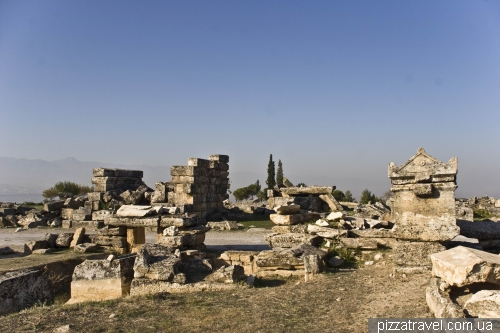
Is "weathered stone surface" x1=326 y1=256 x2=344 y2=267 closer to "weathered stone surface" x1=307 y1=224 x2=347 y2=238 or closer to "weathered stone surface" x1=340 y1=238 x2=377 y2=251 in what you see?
"weathered stone surface" x1=340 y1=238 x2=377 y2=251

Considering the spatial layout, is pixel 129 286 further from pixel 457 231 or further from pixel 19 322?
pixel 457 231

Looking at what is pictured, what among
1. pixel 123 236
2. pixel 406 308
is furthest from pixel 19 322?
pixel 123 236

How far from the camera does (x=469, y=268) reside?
18.0 feet

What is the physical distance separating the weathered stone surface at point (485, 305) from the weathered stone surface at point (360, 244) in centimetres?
471

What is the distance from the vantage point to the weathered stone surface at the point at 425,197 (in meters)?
7.91

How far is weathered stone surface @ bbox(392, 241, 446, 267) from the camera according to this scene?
312 inches

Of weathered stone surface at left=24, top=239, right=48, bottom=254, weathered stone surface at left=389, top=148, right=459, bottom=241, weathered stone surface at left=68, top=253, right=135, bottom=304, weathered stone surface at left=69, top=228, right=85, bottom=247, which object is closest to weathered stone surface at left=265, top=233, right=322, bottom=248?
weathered stone surface at left=389, top=148, right=459, bottom=241

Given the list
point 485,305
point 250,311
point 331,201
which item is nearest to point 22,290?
point 250,311

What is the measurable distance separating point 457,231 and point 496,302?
3.32m

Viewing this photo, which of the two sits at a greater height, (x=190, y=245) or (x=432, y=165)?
(x=432, y=165)

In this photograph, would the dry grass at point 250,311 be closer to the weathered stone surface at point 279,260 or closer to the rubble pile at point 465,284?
the rubble pile at point 465,284

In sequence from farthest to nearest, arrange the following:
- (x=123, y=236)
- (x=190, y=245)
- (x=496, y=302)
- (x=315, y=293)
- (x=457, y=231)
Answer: (x=123, y=236) → (x=190, y=245) → (x=457, y=231) → (x=315, y=293) → (x=496, y=302)

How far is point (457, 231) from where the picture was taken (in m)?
7.91

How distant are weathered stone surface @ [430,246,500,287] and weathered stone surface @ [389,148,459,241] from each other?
1.99 meters
